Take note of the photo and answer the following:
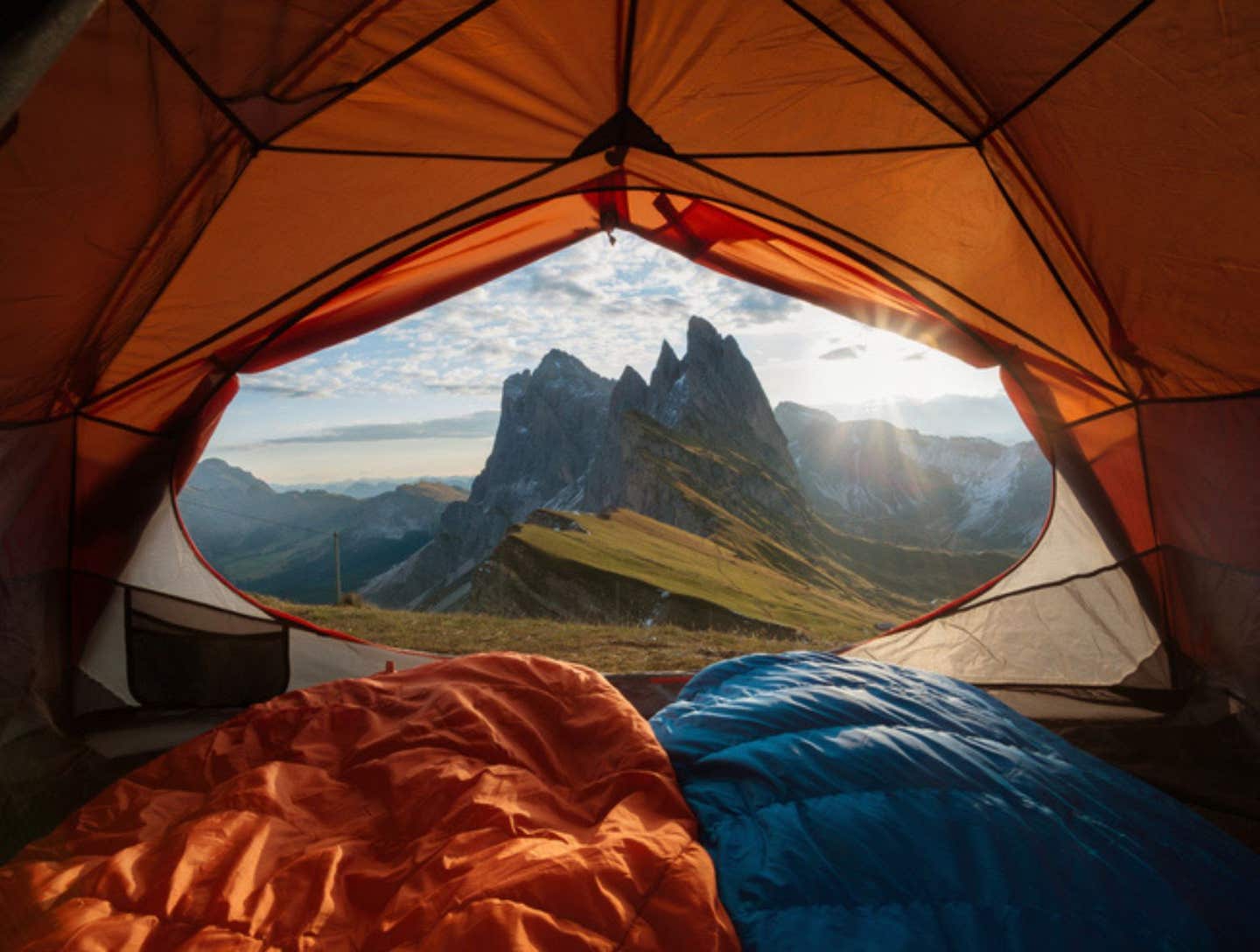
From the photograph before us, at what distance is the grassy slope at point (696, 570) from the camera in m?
39.0

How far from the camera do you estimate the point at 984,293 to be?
12.7 feet

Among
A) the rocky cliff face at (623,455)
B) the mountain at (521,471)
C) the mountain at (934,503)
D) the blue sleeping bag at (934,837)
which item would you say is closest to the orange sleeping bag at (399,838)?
the blue sleeping bag at (934,837)

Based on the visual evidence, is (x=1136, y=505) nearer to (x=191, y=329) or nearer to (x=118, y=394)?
(x=191, y=329)

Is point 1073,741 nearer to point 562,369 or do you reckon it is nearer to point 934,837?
point 934,837

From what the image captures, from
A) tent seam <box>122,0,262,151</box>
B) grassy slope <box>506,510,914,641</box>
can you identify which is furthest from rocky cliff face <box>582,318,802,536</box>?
tent seam <box>122,0,262,151</box>

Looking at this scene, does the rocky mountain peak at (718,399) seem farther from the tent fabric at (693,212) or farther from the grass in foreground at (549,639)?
the tent fabric at (693,212)

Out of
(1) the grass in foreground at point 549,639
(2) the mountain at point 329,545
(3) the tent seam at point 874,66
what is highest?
(3) the tent seam at point 874,66

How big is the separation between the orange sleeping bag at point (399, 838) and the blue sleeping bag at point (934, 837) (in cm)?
13

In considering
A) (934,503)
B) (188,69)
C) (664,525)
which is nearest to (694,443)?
(664,525)

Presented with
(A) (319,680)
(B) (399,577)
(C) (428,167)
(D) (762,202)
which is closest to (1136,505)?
(D) (762,202)

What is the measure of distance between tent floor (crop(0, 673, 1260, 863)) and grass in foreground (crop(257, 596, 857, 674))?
136 inches

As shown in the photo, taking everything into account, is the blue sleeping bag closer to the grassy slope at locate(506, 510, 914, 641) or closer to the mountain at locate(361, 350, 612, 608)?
the grassy slope at locate(506, 510, 914, 641)

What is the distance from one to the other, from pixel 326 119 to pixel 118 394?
6.25 feet

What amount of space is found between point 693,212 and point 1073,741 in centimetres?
381
